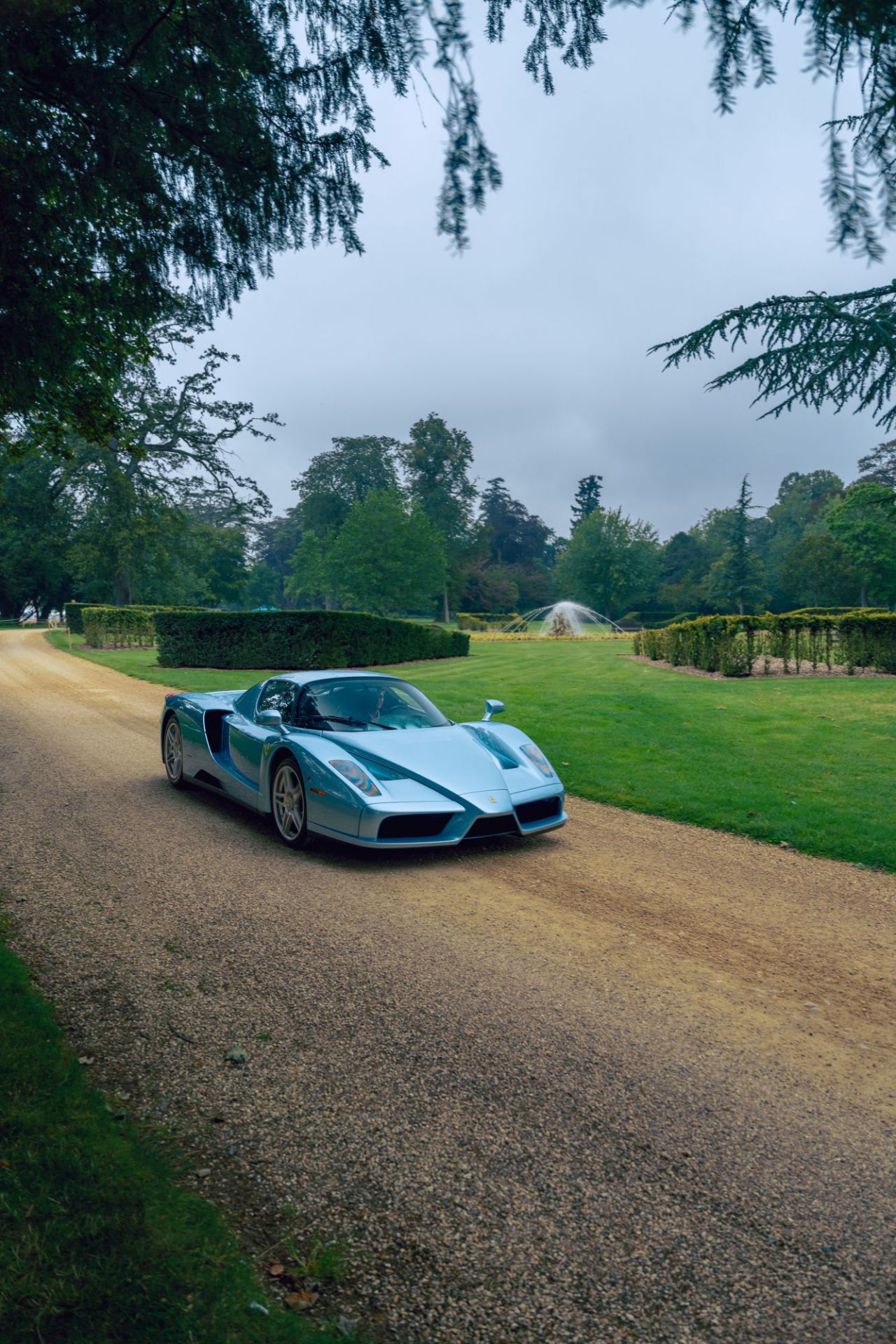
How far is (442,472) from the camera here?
96.2 m

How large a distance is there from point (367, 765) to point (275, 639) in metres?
18.0

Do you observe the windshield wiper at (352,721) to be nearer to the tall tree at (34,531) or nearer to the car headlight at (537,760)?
the car headlight at (537,760)

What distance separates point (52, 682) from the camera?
65.8 feet

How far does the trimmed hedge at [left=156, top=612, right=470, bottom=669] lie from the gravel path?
16.6 metres

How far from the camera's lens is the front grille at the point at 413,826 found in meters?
5.72

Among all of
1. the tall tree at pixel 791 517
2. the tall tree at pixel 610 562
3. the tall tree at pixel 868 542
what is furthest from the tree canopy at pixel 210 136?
the tall tree at pixel 791 517

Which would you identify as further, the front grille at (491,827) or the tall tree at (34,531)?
the tall tree at (34,531)

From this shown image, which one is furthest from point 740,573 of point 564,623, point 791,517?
point 791,517

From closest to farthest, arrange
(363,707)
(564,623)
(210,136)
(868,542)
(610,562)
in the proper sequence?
(210,136), (363,707), (868,542), (564,623), (610,562)

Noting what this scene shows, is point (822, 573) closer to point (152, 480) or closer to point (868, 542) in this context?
point (868, 542)

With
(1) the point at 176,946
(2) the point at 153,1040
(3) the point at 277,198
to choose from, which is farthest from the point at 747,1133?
(3) the point at 277,198

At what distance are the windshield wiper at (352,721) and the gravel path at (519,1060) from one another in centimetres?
103

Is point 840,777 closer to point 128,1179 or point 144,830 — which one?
point 144,830

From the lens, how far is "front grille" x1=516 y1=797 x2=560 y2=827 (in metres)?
6.24
